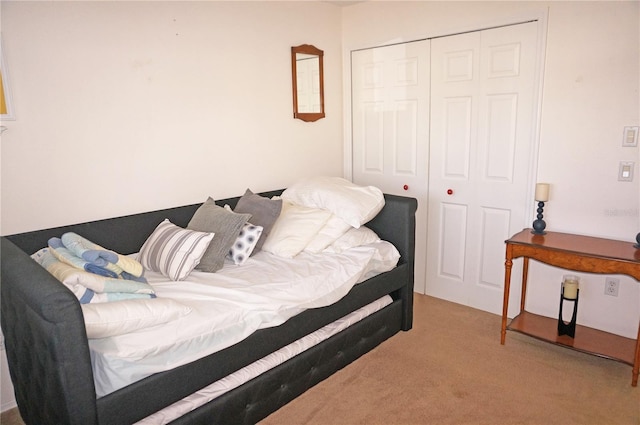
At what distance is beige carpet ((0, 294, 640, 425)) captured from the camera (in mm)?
2066

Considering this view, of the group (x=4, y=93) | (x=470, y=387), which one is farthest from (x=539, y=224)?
(x=4, y=93)

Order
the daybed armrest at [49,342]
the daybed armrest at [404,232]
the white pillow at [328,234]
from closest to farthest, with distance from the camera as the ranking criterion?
the daybed armrest at [49,342] < the white pillow at [328,234] < the daybed armrest at [404,232]

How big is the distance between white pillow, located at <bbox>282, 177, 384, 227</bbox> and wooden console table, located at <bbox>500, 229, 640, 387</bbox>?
86 cm

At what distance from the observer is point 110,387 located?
1.56 meters

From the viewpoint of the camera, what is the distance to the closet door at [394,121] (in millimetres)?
3344

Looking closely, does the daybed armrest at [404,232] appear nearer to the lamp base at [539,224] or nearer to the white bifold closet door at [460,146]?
the white bifold closet door at [460,146]

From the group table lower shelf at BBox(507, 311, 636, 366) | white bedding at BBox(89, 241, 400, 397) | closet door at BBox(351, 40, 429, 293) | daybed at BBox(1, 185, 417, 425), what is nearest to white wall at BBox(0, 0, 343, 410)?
daybed at BBox(1, 185, 417, 425)

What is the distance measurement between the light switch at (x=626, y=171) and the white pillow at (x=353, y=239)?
1.46 metres

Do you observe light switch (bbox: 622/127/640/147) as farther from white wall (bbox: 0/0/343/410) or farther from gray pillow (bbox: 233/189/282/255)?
white wall (bbox: 0/0/343/410)

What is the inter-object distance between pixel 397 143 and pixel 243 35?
4.68ft

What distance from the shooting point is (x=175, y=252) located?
2.15m

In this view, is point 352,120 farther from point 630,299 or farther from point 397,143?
point 630,299

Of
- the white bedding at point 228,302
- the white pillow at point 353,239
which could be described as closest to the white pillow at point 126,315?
the white bedding at point 228,302

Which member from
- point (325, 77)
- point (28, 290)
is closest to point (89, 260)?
point (28, 290)
